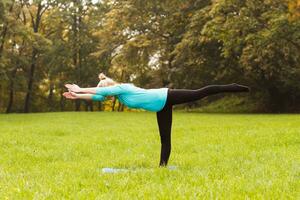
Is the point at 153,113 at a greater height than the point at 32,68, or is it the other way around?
the point at 32,68

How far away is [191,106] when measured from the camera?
43.8 meters

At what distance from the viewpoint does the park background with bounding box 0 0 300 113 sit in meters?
27.9

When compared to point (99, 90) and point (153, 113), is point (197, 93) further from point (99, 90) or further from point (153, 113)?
point (153, 113)

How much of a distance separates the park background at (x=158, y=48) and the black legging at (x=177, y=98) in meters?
13.9

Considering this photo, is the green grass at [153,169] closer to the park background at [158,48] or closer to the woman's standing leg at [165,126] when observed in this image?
the woman's standing leg at [165,126]

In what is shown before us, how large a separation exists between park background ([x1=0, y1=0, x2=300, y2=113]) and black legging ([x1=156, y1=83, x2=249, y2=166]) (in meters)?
13.9

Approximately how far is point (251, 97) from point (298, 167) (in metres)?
32.1

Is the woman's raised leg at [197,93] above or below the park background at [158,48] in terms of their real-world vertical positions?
below

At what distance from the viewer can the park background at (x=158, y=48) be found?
1098 inches

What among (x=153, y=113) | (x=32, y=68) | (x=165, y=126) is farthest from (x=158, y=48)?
(x=165, y=126)

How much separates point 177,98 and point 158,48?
102 ft

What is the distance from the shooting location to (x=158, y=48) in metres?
38.6

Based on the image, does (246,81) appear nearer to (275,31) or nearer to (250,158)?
(275,31)

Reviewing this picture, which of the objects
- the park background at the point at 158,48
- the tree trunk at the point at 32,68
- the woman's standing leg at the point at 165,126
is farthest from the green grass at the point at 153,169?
the tree trunk at the point at 32,68
